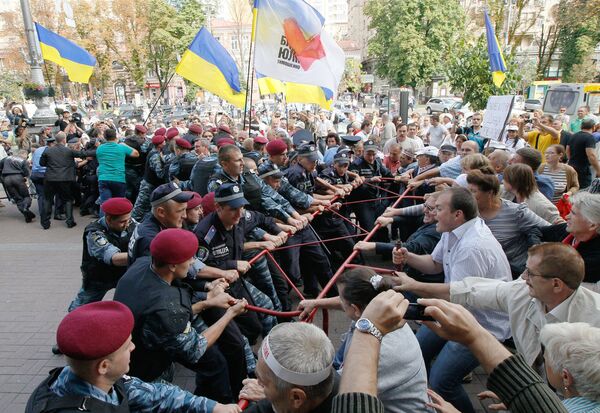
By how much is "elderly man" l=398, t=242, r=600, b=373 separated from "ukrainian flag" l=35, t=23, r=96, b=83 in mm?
11375

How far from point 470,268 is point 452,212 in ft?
1.57

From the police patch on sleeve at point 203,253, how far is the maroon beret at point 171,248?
1109 millimetres

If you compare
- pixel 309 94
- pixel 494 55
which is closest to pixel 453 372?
pixel 309 94

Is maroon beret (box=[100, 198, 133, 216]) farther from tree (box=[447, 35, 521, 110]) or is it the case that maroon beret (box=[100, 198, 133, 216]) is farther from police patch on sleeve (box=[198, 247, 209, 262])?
tree (box=[447, 35, 521, 110])

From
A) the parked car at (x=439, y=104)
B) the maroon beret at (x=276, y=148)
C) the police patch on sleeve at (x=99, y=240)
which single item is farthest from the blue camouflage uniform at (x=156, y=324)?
the parked car at (x=439, y=104)

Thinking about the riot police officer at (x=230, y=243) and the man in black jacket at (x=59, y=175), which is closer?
the riot police officer at (x=230, y=243)

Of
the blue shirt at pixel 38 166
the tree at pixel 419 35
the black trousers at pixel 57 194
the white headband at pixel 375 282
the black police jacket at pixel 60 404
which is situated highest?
the tree at pixel 419 35

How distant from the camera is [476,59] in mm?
13367

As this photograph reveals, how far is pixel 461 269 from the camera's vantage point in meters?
3.34

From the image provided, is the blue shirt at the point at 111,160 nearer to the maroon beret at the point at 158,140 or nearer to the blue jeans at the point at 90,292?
the maroon beret at the point at 158,140

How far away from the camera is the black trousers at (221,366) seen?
3307 mm

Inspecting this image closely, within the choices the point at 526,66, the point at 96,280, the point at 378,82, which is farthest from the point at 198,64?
the point at 378,82

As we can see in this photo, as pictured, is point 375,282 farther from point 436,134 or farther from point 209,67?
point 436,134

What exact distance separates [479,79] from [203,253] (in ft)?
40.5
